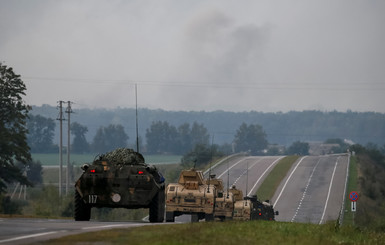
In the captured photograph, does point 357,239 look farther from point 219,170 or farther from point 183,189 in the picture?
point 219,170

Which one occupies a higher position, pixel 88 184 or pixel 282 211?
pixel 88 184

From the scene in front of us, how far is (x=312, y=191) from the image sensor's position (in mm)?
140375

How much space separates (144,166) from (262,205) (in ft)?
95.4

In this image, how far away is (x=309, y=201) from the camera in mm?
130125

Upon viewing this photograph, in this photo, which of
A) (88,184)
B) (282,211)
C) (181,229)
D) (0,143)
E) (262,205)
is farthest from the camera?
(282,211)

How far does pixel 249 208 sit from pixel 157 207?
24.4m

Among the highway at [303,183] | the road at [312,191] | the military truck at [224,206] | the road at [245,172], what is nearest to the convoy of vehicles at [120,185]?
the military truck at [224,206]

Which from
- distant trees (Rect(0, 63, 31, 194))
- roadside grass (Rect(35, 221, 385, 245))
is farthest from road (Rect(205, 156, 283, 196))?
roadside grass (Rect(35, 221, 385, 245))

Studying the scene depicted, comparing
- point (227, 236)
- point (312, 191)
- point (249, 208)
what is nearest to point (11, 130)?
point (249, 208)

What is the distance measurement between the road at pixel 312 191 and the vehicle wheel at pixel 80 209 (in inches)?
2722

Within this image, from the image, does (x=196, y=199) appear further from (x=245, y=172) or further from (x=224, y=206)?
(x=245, y=172)

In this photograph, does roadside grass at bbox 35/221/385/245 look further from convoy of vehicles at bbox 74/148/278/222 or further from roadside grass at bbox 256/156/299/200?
roadside grass at bbox 256/156/299/200

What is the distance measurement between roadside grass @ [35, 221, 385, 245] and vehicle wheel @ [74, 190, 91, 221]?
8.46m

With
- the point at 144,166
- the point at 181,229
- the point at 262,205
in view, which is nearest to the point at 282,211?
the point at 262,205
